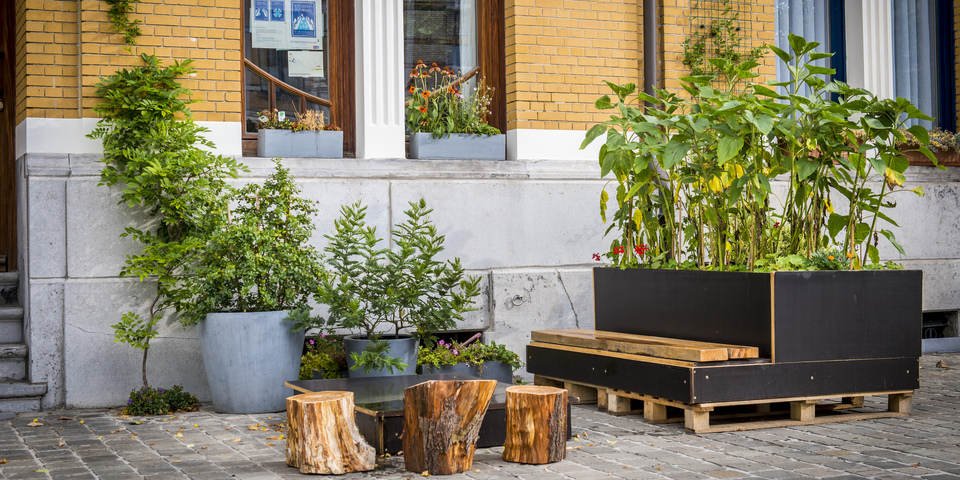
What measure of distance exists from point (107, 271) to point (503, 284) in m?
2.99

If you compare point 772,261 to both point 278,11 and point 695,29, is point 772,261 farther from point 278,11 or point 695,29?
point 278,11

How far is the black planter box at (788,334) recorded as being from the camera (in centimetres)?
543

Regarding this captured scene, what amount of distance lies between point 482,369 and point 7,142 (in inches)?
168

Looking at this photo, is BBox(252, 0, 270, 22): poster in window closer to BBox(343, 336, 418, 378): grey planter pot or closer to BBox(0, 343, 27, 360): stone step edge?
BBox(343, 336, 418, 378): grey planter pot

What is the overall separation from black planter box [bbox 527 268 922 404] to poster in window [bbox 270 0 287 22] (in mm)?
3788

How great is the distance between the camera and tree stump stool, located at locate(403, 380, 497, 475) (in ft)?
14.4

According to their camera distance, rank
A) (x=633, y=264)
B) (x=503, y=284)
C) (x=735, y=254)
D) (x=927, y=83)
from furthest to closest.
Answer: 1. (x=927, y=83)
2. (x=503, y=284)
3. (x=633, y=264)
4. (x=735, y=254)

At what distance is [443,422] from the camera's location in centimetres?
441

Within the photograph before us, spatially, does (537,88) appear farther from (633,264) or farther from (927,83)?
(927,83)

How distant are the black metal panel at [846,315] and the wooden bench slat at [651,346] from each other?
0.27 m

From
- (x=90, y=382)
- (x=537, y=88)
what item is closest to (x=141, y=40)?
(x=90, y=382)

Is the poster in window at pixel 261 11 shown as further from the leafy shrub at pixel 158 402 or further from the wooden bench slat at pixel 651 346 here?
the wooden bench slat at pixel 651 346

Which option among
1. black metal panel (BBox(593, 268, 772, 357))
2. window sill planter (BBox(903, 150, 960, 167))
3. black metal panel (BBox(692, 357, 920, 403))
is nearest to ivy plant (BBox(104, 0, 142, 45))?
black metal panel (BBox(593, 268, 772, 357))

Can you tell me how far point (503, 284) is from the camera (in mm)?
7773
